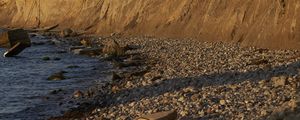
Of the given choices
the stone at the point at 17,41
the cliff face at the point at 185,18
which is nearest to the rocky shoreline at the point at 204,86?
the cliff face at the point at 185,18

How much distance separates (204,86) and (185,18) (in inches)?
987

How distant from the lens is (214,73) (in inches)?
966

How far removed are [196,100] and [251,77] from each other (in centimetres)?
407

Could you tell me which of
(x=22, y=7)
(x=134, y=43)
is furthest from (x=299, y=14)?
(x=22, y=7)

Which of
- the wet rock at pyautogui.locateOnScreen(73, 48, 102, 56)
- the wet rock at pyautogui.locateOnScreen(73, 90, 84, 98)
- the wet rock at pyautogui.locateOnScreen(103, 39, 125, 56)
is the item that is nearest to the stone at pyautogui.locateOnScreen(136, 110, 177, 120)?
the wet rock at pyautogui.locateOnScreen(73, 90, 84, 98)

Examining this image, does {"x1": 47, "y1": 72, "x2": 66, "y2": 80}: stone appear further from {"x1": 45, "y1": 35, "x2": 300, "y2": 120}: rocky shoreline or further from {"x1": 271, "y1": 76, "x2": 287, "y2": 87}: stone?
{"x1": 271, "y1": 76, "x2": 287, "y2": 87}: stone

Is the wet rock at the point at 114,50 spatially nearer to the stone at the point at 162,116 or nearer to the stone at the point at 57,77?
the stone at the point at 57,77

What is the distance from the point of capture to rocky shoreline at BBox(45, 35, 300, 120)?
53.4 feet

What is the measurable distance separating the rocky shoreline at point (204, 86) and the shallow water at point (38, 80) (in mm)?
1463

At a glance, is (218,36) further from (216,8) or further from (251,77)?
(251,77)

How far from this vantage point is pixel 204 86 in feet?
68.9

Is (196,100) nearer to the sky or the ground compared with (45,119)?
nearer to the sky

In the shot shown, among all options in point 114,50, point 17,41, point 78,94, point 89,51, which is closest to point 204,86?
point 78,94

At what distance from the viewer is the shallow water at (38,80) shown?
901 inches
